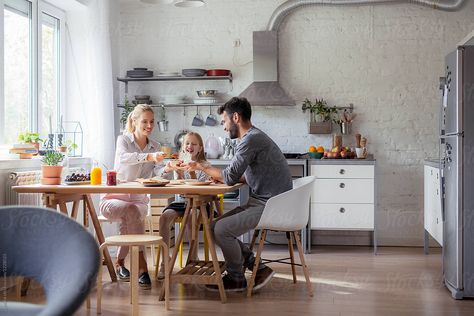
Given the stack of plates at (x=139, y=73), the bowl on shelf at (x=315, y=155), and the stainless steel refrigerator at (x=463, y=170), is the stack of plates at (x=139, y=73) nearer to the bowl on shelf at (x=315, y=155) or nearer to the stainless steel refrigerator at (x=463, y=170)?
the bowl on shelf at (x=315, y=155)

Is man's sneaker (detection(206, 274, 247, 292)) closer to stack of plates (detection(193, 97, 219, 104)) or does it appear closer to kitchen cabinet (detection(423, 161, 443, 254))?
kitchen cabinet (detection(423, 161, 443, 254))

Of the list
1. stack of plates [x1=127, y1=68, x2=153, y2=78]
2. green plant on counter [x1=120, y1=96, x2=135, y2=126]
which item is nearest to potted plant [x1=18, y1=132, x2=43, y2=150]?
green plant on counter [x1=120, y1=96, x2=135, y2=126]

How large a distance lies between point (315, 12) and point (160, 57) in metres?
1.70

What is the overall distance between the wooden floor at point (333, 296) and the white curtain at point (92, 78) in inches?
66.1

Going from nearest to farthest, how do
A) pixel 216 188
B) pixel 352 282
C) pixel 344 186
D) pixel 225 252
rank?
1. pixel 216 188
2. pixel 225 252
3. pixel 352 282
4. pixel 344 186

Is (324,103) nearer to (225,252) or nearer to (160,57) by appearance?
(160,57)

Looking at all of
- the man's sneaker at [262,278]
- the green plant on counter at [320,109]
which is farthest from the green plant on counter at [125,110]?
the man's sneaker at [262,278]

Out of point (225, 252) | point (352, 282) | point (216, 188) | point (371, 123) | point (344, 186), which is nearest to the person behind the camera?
point (216, 188)

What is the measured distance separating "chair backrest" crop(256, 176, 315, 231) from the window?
6.79 ft

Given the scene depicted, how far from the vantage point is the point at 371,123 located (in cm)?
638

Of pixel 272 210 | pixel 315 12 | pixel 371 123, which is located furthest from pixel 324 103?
pixel 272 210

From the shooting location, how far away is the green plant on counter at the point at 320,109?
633 cm

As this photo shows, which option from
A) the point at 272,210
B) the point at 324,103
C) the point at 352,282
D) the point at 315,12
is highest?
the point at 315,12

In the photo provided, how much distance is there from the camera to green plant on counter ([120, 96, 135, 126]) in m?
6.48
